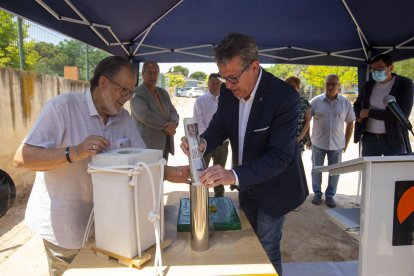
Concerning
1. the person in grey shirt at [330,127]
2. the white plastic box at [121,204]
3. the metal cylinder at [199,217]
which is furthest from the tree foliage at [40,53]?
the metal cylinder at [199,217]

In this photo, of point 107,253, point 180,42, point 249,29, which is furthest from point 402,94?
point 107,253

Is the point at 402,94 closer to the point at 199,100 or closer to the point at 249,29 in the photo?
the point at 249,29

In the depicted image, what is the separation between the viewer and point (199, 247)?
3.60ft

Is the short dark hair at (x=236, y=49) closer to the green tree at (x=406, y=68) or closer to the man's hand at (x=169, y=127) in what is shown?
the man's hand at (x=169, y=127)

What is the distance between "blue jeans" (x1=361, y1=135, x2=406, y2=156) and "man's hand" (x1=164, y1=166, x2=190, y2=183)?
2.79m

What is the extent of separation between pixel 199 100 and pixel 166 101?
0.76m

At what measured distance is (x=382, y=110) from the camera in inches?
129

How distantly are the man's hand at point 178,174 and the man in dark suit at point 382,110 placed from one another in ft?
8.67

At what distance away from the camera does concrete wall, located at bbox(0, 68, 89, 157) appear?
415 cm

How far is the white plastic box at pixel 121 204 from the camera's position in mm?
949

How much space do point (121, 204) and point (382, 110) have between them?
3153 millimetres

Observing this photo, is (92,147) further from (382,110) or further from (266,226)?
(382,110)

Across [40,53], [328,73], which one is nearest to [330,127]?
[40,53]

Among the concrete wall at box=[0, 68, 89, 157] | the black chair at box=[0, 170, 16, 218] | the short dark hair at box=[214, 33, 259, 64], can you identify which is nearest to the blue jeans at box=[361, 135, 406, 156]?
the short dark hair at box=[214, 33, 259, 64]
